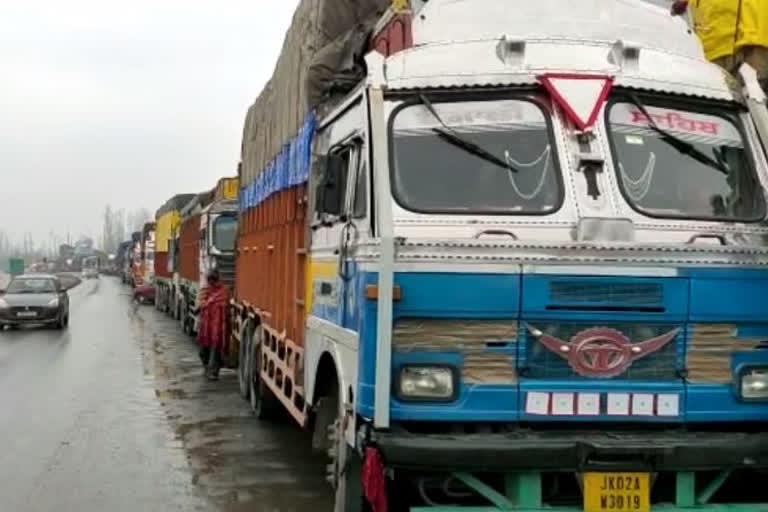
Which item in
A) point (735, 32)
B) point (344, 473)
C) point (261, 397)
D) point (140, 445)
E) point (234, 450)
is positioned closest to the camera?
point (344, 473)

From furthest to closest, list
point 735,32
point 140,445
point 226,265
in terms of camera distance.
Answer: point 226,265 → point 140,445 → point 735,32

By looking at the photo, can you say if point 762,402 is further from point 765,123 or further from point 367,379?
point 367,379

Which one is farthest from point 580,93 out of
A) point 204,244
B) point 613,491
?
point 204,244

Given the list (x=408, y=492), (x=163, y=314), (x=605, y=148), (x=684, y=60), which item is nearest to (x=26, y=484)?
(x=408, y=492)

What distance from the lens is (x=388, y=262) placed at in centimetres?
463

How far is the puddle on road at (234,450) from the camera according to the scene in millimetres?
7582

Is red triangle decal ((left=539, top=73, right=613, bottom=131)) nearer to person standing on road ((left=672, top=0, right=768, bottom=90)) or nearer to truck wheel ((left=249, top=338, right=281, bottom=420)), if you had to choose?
person standing on road ((left=672, top=0, right=768, bottom=90))

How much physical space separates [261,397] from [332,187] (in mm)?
5639

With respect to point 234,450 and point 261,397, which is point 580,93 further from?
point 261,397

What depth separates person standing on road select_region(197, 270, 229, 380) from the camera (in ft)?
47.1

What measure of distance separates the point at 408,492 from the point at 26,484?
403 centimetres

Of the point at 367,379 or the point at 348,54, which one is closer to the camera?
the point at 367,379

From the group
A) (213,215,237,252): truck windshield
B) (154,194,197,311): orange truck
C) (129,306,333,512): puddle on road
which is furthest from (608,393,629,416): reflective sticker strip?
(154,194,197,311): orange truck

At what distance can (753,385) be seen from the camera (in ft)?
16.5
